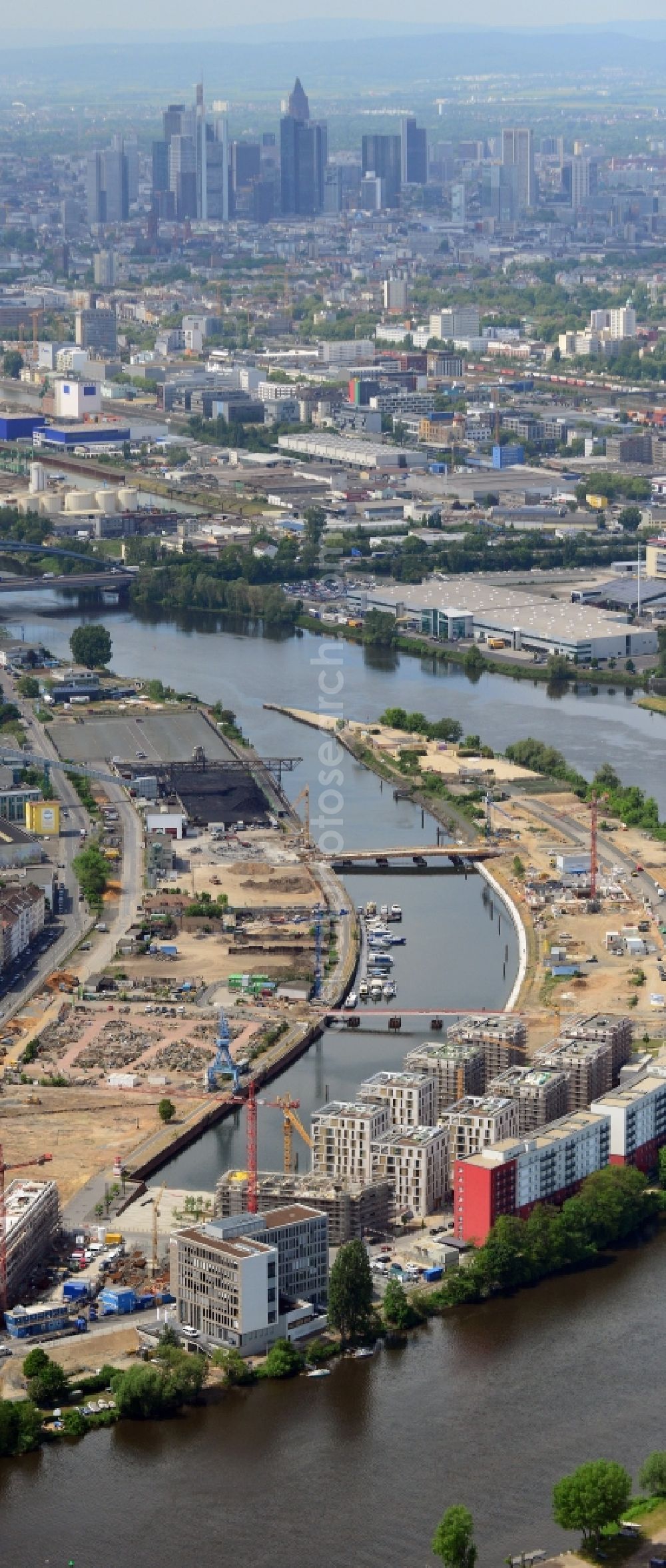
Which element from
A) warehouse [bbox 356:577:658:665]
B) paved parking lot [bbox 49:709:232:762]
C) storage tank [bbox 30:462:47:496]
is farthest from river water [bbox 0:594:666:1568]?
storage tank [bbox 30:462:47:496]

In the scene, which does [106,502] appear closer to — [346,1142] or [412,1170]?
[346,1142]

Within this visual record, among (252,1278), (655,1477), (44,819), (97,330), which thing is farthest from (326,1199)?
(97,330)

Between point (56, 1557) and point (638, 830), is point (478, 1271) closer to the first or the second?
point (56, 1557)

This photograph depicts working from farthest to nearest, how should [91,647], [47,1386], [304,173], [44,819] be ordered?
[304,173], [91,647], [44,819], [47,1386]

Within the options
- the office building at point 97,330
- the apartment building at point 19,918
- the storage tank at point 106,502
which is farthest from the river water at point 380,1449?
the office building at point 97,330

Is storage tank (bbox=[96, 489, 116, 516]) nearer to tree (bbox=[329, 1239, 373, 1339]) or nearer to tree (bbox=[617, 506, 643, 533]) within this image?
tree (bbox=[617, 506, 643, 533])

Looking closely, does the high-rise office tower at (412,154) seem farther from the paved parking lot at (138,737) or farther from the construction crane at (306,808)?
the construction crane at (306,808)
